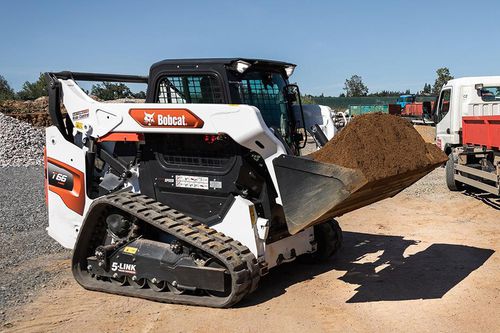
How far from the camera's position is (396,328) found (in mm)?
4926

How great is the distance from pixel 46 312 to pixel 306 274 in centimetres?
291

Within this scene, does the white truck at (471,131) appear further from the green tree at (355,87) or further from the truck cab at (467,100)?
the green tree at (355,87)

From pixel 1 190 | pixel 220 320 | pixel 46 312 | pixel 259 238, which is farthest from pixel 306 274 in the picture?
pixel 1 190

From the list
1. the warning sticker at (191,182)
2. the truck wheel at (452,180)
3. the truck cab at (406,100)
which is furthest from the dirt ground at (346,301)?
the truck cab at (406,100)

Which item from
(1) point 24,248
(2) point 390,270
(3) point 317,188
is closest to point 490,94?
A: (2) point 390,270

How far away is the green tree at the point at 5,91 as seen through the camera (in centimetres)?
5321

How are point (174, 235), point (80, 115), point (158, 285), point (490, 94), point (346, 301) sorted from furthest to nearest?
point (490, 94) → point (80, 115) → point (158, 285) → point (346, 301) → point (174, 235)

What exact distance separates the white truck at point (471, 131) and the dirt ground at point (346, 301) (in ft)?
9.93

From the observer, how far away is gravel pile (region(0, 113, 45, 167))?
2239 centimetres

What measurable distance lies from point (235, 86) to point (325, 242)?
2.43 m

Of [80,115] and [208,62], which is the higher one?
[208,62]

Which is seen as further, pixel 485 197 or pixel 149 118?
pixel 485 197

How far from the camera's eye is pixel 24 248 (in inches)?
325

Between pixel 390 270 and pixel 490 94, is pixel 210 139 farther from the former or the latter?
pixel 490 94
